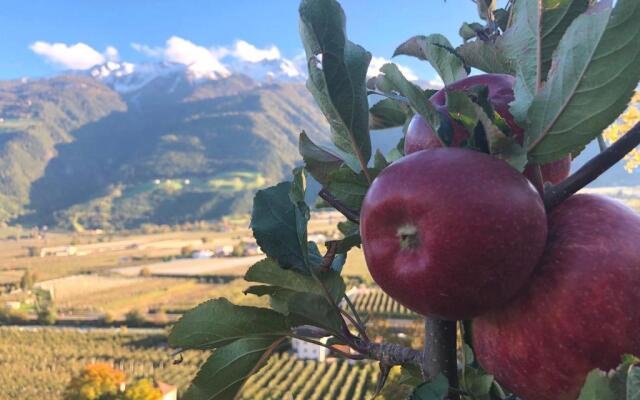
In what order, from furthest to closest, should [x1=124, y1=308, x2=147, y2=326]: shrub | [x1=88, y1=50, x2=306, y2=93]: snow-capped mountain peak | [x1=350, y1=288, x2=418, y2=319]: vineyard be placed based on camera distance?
[x1=88, y1=50, x2=306, y2=93]: snow-capped mountain peak < [x1=124, y1=308, x2=147, y2=326]: shrub < [x1=350, y1=288, x2=418, y2=319]: vineyard

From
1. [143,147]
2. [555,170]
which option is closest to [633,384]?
[555,170]

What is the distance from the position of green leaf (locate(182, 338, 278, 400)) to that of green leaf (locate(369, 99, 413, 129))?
16.3 inches

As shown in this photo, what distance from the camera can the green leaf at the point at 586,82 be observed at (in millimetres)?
474

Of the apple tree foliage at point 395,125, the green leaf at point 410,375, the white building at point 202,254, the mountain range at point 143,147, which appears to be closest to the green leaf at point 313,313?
the apple tree foliage at point 395,125

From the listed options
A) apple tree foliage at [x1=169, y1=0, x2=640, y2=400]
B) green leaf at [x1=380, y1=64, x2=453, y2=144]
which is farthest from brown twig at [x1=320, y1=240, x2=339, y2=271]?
green leaf at [x1=380, y1=64, x2=453, y2=144]

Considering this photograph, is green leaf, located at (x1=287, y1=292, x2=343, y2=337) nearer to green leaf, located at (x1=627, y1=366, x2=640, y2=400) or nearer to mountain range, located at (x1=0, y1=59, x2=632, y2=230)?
green leaf, located at (x1=627, y1=366, x2=640, y2=400)

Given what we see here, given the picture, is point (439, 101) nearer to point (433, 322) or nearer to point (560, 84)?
point (560, 84)

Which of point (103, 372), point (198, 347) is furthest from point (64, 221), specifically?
point (198, 347)

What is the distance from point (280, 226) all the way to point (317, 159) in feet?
0.42

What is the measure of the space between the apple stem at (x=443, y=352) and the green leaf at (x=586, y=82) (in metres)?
0.23

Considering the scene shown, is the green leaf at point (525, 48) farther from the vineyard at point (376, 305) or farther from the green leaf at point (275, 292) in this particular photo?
the vineyard at point (376, 305)

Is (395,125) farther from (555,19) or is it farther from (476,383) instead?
(476,383)

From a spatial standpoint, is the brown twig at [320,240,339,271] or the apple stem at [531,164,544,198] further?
the brown twig at [320,240,339,271]

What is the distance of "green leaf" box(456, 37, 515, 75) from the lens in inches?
29.7
